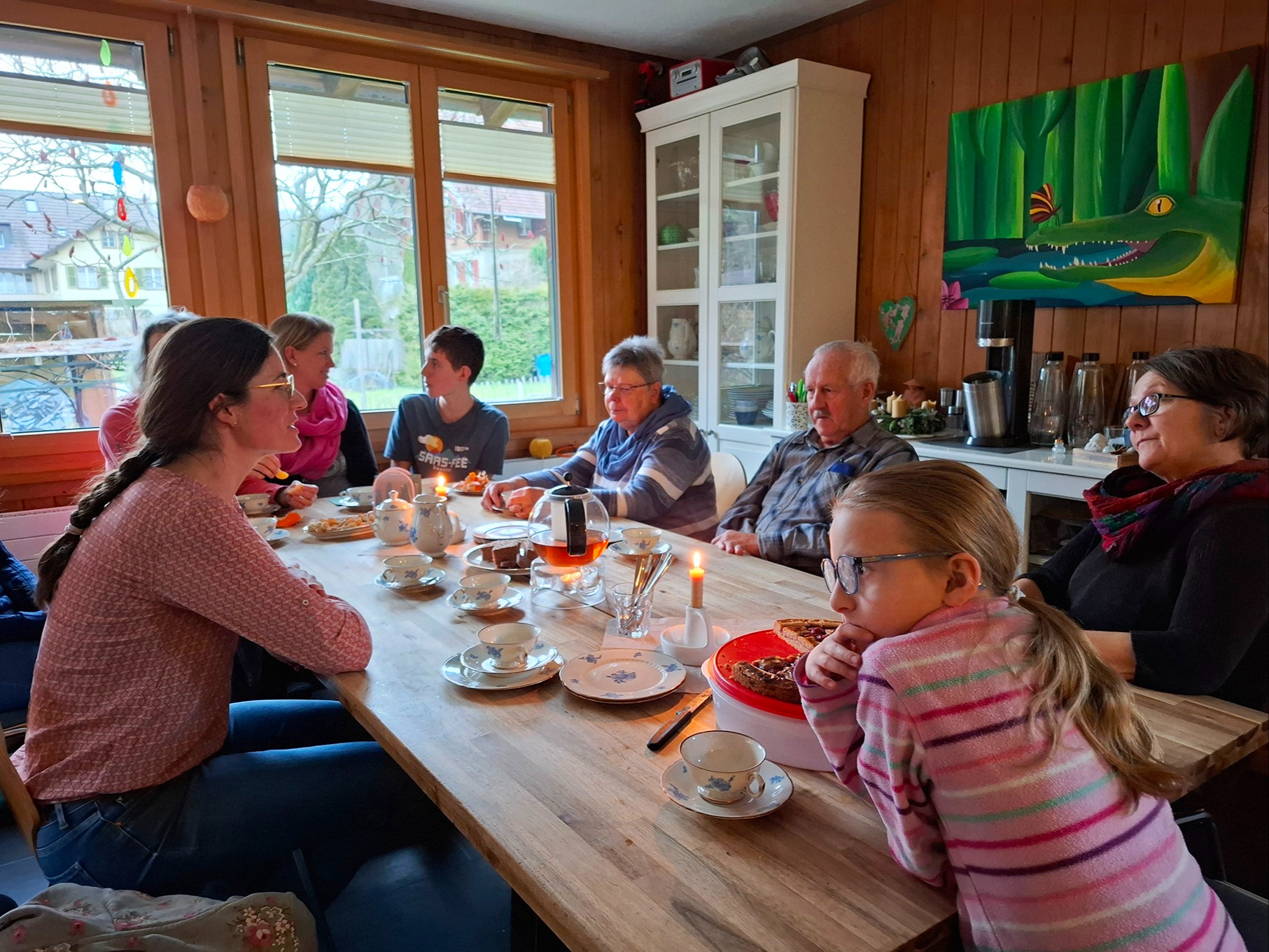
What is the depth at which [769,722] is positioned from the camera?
3.37 feet

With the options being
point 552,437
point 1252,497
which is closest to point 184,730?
point 1252,497

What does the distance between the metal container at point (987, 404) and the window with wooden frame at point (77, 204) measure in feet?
9.94

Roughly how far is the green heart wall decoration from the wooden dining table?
240cm

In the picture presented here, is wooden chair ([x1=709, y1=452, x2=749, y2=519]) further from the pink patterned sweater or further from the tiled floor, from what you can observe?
the pink patterned sweater

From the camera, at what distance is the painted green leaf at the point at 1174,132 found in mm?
2623

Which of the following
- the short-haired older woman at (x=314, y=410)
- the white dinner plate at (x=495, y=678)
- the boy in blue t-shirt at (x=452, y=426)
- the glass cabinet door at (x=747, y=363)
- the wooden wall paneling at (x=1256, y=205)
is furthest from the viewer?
the glass cabinet door at (x=747, y=363)

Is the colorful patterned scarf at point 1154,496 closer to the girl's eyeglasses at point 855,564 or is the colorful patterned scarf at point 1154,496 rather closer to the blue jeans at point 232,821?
the girl's eyeglasses at point 855,564

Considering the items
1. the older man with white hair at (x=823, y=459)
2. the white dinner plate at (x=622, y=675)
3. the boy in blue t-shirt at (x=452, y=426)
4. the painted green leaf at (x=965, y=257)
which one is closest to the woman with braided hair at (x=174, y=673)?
the white dinner plate at (x=622, y=675)

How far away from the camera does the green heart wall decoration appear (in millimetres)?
3523

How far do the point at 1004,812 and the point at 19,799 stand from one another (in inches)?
49.8

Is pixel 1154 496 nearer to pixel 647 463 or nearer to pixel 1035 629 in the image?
pixel 1035 629

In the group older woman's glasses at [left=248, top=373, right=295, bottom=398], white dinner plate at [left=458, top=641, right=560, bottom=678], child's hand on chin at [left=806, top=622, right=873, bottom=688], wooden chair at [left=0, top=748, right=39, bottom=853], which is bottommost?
wooden chair at [left=0, top=748, right=39, bottom=853]

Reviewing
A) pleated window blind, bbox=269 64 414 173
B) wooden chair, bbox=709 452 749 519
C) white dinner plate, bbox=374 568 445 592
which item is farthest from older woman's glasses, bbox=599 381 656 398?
pleated window blind, bbox=269 64 414 173

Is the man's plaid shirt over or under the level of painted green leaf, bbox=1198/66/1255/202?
under
